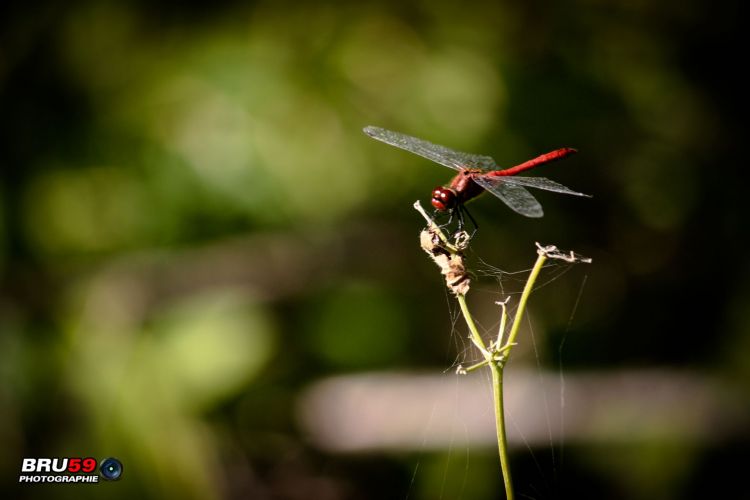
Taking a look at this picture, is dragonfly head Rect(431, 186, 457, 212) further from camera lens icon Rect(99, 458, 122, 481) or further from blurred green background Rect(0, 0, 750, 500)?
camera lens icon Rect(99, 458, 122, 481)

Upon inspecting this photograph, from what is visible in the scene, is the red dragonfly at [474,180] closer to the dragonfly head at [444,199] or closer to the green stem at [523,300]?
the dragonfly head at [444,199]

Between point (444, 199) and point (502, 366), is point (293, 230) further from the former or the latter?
point (502, 366)

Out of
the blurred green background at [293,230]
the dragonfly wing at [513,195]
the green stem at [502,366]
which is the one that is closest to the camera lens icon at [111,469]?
the blurred green background at [293,230]

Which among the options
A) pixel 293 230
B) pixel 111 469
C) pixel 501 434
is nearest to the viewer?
pixel 501 434

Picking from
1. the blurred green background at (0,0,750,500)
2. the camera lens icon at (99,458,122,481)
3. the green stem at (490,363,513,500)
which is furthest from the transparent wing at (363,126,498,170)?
the camera lens icon at (99,458,122,481)

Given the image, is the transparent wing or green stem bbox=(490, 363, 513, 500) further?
the transparent wing

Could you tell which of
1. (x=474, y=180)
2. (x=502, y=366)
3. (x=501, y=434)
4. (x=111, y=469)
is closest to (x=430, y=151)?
(x=474, y=180)

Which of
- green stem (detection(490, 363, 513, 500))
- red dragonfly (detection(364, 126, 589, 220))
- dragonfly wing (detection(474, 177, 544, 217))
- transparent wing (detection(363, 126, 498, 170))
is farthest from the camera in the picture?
transparent wing (detection(363, 126, 498, 170))
